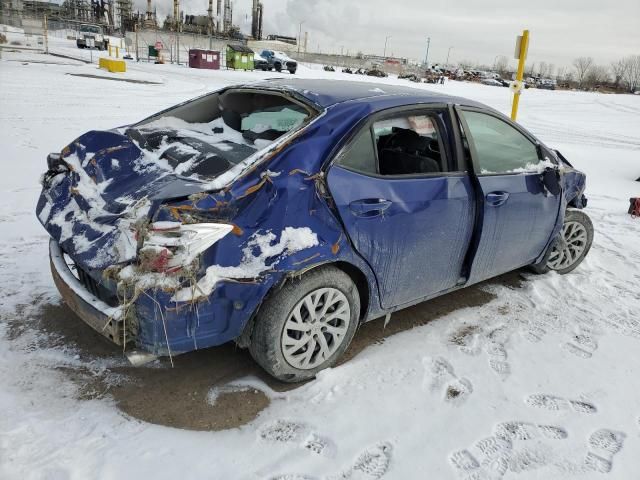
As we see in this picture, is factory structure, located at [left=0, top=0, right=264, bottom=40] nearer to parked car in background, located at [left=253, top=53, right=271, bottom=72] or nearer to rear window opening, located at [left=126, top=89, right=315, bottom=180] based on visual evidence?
parked car in background, located at [left=253, top=53, right=271, bottom=72]

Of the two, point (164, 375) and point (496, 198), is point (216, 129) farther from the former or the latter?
point (496, 198)

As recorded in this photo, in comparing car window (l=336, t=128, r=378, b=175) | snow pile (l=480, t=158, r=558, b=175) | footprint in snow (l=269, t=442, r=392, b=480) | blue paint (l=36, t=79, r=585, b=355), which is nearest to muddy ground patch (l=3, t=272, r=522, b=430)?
blue paint (l=36, t=79, r=585, b=355)

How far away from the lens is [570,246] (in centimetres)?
464

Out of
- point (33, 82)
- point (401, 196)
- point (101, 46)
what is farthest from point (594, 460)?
point (101, 46)

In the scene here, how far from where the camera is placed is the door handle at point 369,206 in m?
2.71

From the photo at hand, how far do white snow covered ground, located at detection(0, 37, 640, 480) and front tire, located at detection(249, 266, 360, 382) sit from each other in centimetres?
15

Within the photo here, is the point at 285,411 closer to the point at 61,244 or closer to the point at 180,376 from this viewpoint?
the point at 180,376

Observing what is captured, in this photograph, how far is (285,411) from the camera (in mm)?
2613

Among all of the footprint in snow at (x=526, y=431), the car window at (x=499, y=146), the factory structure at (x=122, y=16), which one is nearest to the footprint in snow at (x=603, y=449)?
the footprint in snow at (x=526, y=431)

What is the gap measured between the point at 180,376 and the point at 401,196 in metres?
1.63

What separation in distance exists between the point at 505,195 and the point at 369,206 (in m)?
1.28

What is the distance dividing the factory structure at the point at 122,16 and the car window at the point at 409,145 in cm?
6208

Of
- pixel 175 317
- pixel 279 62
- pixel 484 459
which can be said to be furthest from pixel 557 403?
pixel 279 62

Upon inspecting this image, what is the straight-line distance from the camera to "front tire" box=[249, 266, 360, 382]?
2.55 m
